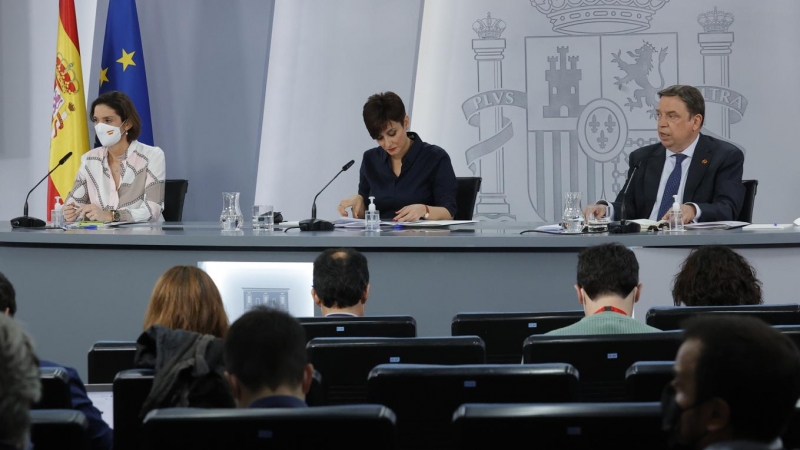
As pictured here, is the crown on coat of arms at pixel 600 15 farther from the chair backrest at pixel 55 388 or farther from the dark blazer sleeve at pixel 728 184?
the chair backrest at pixel 55 388

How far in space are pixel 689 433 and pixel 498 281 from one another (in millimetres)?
2588

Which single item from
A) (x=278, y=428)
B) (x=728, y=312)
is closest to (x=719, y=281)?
(x=728, y=312)

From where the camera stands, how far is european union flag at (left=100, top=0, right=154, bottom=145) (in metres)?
6.21

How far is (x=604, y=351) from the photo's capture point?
2.18 meters

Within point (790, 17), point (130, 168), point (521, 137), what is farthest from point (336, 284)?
point (790, 17)

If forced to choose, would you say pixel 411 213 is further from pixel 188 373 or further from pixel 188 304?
pixel 188 373

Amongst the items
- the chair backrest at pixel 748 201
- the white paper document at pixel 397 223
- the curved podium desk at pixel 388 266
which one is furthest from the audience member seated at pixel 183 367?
the chair backrest at pixel 748 201

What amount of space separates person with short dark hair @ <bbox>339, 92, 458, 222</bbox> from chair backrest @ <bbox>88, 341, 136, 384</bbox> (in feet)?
7.61

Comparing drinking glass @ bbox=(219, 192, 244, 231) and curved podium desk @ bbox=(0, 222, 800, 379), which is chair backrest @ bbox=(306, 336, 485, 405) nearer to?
curved podium desk @ bbox=(0, 222, 800, 379)

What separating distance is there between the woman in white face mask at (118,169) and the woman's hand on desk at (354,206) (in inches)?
38.0

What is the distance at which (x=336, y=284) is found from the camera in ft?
9.43

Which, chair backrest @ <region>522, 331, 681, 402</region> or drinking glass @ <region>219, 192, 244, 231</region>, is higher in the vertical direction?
drinking glass @ <region>219, 192, 244, 231</region>

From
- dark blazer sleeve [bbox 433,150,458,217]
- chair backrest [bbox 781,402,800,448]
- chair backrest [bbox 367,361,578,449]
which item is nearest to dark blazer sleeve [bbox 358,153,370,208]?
dark blazer sleeve [bbox 433,150,458,217]

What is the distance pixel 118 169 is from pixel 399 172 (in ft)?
4.84
